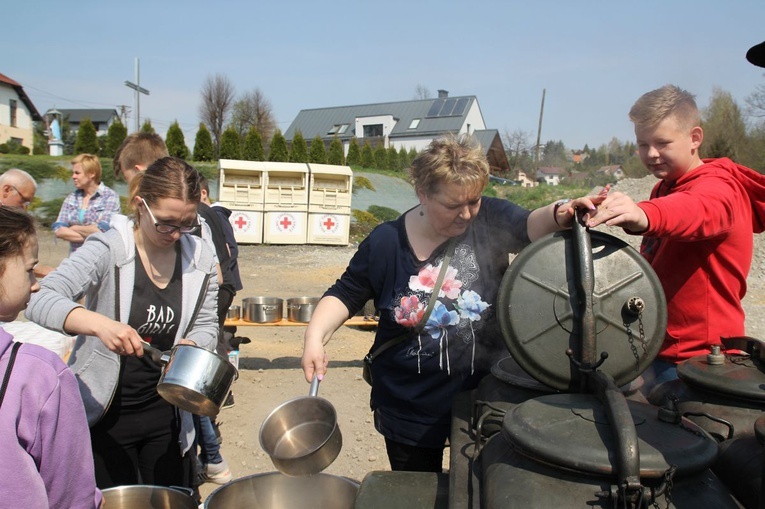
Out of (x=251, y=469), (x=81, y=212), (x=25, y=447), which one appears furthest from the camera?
(x=81, y=212)

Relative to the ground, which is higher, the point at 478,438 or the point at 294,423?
the point at 478,438

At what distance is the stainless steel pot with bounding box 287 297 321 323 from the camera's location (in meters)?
6.92

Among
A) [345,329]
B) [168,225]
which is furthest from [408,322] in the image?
[345,329]

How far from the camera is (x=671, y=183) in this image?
7.98 ft

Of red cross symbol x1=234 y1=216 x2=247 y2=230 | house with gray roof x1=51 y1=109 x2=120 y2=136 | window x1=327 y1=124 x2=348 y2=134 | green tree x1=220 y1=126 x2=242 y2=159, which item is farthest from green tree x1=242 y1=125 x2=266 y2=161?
house with gray roof x1=51 y1=109 x2=120 y2=136

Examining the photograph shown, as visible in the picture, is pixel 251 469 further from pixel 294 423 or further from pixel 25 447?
pixel 25 447

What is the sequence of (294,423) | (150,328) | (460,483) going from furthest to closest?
(150,328), (294,423), (460,483)

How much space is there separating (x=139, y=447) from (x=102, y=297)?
2.33ft

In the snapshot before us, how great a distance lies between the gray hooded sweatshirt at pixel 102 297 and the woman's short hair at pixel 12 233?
0.56 metres

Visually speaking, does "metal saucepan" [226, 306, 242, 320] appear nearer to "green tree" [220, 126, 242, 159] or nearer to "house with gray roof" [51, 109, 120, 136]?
"green tree" [220, 126, 242, 159]

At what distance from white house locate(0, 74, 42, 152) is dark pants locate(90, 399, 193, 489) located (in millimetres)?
46033

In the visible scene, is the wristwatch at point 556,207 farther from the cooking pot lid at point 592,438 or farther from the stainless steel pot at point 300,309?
the stainless steel pot at point 300,309

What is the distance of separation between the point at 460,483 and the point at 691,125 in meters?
1.53

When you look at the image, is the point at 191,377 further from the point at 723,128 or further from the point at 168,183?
the point at 723,128
